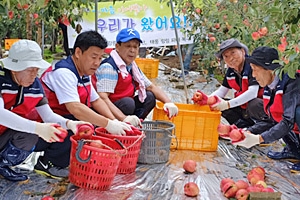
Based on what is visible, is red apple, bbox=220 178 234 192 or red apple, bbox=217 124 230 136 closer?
red apple, bbox=220 178 234 192

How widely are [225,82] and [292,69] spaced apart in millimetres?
1704

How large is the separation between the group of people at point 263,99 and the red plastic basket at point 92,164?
32.3 inches

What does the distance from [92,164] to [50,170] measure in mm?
428

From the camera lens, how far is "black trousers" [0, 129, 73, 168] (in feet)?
8.05

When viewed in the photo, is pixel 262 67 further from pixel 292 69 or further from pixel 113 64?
pixel 113 64

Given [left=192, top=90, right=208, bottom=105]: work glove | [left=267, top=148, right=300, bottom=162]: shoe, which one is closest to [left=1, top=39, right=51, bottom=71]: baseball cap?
[left=192, top=90, right=208, bottom=105]: work glove

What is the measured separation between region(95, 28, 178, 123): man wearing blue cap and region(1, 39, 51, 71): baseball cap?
779 millimetres

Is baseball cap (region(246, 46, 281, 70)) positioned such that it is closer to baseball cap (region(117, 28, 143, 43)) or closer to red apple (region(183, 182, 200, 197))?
baseball cap (region(117, 28, 143, 43))

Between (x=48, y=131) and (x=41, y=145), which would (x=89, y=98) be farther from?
(x=48, y=131)

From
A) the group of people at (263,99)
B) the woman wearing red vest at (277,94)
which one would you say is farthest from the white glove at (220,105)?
the woman wearing red vest at (277,94)

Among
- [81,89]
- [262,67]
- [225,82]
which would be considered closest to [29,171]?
[81,89]

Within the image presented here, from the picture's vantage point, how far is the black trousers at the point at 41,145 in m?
2.45

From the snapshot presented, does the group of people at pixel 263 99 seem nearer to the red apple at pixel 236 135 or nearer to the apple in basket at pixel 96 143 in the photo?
the red apple at pixel 236 135

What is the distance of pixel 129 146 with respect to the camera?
2557mm
